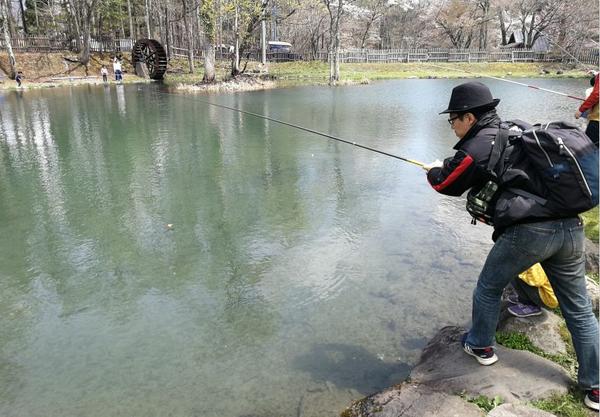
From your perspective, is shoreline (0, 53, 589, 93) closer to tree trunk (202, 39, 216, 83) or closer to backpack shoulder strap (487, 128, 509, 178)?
tree trunk (202, 39, 216, 83)

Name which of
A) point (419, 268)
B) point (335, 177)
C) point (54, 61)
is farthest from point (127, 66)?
point (419, 268)

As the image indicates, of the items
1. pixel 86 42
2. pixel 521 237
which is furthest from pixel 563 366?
pixel 86 42

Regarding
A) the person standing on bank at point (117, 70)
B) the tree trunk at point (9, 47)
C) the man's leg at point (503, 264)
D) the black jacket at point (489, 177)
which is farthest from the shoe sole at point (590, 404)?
the tree trunk at point (9, 47)

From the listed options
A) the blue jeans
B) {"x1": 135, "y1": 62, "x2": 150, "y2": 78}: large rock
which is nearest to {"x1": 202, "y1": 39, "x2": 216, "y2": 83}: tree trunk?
{"x1": 135, "y1": 62, "x2": 150, "y2": 78}: large rock

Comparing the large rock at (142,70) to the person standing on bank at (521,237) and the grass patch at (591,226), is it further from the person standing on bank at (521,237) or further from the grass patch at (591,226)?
the person standing on bank at (521,237)

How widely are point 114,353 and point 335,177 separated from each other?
5226mm

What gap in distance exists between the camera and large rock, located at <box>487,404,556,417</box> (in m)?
2.45

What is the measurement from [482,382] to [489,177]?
1.20 meters

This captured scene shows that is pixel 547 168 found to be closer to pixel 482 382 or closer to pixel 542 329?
pixel 482 382

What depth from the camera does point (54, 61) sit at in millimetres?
31828

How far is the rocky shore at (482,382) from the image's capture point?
2607mm

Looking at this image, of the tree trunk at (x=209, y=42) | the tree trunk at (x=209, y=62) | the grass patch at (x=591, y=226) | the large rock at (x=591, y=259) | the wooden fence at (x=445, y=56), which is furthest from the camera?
the wooden fence at (x=445, y=56)

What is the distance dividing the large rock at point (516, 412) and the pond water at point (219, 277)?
871mm

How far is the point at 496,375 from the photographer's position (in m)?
2.82
